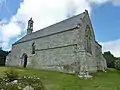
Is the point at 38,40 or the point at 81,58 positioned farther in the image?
the point at 38,40

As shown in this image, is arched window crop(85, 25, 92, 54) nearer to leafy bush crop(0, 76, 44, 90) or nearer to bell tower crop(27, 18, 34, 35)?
leafy bush crop(0, 76, 44, 90)

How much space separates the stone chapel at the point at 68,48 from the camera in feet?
124

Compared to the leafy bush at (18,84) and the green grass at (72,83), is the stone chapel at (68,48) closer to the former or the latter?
the green grass at (72,83)

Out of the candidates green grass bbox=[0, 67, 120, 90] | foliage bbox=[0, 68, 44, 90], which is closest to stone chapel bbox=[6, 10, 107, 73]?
green grass bbox=[0, 67, 120, 90]

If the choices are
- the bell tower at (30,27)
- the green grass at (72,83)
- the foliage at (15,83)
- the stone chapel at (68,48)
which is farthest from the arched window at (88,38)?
the bell tower at (30,27)

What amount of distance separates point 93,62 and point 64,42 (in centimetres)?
725

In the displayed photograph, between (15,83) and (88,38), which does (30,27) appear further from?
(15,83)

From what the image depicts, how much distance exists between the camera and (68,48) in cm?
3984

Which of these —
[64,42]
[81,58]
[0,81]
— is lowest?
[0,81]

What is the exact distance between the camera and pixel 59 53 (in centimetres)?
4166

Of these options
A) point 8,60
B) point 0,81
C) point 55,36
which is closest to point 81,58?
point 55,36

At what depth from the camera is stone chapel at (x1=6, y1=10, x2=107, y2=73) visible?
37.9 m

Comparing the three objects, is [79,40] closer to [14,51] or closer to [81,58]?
[81,58]

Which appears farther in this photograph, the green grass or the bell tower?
the bell tower
